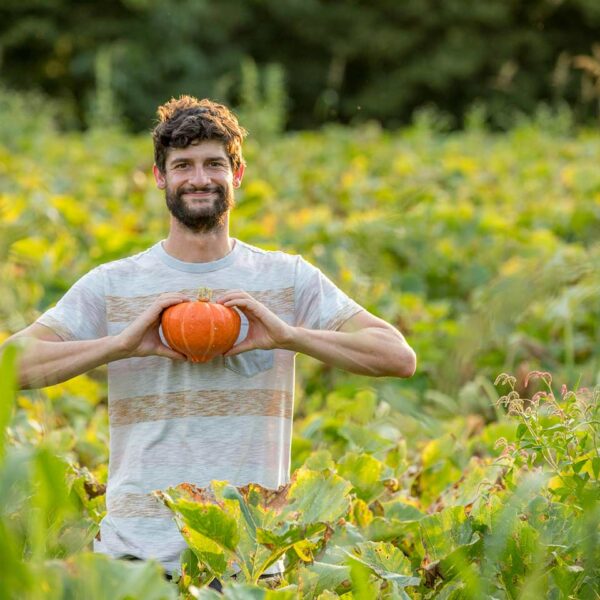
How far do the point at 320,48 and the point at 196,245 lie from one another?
25.3 metres

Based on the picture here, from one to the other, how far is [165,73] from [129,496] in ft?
73.0

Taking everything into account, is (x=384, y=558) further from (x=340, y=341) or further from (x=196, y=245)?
(x=196, y=245)

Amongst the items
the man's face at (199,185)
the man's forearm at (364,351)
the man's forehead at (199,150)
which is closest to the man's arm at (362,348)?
the man's forearm at (364,351)

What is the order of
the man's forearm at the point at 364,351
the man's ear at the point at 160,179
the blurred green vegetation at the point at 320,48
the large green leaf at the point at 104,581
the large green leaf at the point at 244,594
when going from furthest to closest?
the blurred green vegetation at the point at 320,48, the man's ear at the point at 160,179, the man's forearm at the point at 364,351, the large green leaf at the point at 244,594, the large green leaf at the point at 104,581

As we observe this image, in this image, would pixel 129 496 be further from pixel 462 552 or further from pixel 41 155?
pixel 41 155

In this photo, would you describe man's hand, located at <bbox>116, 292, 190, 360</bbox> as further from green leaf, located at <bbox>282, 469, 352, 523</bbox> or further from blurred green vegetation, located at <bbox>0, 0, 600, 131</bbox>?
blurred green vegetation, located at <bbox>0, 0, 600, 131</bbox>

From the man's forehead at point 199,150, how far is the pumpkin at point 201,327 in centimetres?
31

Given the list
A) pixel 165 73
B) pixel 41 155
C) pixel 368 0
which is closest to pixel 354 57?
pixel 368 0

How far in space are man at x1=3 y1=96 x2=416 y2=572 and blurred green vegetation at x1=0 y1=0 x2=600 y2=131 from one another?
2098 centimetres

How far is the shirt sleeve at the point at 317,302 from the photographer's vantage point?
2.68 m

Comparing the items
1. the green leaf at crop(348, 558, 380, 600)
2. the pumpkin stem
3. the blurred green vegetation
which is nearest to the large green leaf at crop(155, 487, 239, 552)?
the green leaf at crop(348, 558, 380, 600)

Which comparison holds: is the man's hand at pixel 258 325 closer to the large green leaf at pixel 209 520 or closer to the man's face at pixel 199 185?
the man's face at pixel 199 185

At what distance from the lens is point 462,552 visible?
2.37 m

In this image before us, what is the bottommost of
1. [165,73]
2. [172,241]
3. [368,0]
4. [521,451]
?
[521,451]
